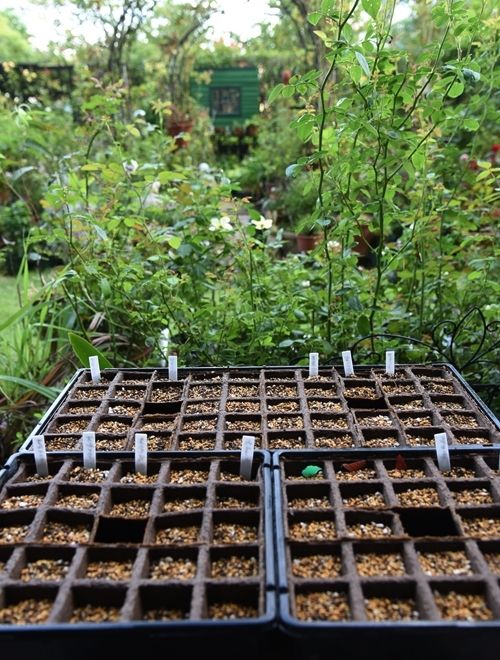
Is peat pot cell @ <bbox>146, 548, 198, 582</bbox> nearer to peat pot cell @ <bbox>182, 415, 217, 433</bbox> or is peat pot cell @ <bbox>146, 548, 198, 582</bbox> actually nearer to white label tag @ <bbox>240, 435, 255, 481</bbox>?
white label tag @ <bbox>240, 435, 255, 481</bbox>

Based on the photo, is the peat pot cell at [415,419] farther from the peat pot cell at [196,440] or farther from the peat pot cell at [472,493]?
the peat pot cell at [196,440]

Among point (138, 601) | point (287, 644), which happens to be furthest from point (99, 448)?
point (287, 644)

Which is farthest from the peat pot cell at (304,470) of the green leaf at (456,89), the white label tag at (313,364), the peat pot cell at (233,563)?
the green leaf at (456,89)

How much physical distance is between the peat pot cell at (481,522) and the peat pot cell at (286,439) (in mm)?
349

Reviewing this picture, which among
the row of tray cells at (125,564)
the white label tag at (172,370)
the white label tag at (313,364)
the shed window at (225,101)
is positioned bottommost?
the row of tray cells at (125,564)

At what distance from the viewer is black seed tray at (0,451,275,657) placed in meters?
0.70

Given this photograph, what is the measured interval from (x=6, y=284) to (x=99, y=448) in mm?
3182

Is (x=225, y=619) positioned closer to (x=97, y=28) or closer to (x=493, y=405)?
(x=493, y=405)

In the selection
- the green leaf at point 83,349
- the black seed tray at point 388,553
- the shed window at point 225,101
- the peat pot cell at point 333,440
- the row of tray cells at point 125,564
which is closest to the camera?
the black seed tray at point 388,553

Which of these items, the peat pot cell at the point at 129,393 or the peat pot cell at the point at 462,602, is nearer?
the peat pot cell at the point at 462,602

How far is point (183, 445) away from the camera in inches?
46.2

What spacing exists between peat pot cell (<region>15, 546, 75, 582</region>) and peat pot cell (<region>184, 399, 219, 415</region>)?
49 cm

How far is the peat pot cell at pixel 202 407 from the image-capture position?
1301 millimetres

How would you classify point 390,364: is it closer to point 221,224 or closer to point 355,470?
point 355,470
